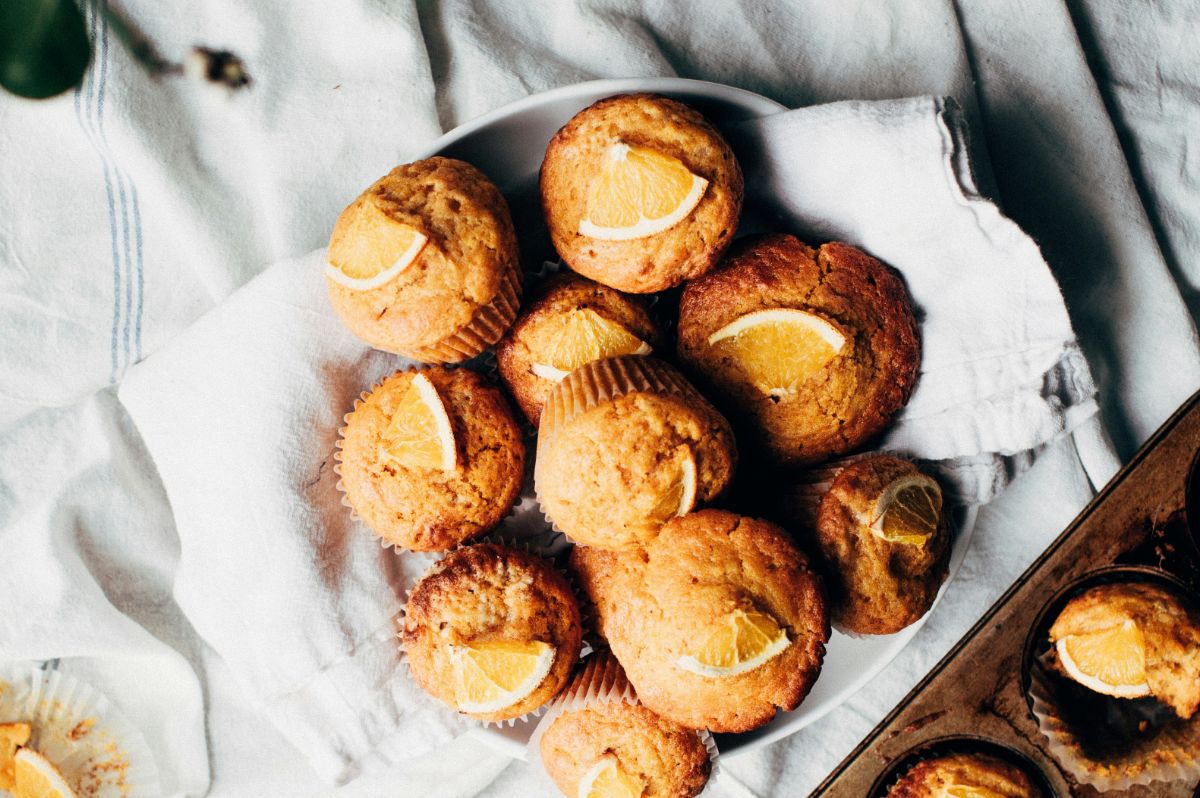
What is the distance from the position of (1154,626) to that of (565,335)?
1.77 m

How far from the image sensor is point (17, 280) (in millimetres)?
2467

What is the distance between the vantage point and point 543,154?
2.21 m

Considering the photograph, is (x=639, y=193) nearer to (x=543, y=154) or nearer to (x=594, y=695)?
(x=543, y=154)

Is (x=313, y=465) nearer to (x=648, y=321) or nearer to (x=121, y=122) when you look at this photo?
(x=648, y=321)

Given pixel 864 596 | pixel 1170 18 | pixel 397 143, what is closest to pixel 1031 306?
pixel 864 596

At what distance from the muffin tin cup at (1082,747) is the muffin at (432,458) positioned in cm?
146

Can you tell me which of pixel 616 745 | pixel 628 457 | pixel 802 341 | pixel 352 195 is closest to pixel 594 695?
pixel 616 745

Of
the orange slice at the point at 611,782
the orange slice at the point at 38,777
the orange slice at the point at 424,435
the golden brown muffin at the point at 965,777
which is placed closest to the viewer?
the orange slice at the point at 424,435

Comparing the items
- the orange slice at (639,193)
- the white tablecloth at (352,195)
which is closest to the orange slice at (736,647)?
the orange slice at (639,193)

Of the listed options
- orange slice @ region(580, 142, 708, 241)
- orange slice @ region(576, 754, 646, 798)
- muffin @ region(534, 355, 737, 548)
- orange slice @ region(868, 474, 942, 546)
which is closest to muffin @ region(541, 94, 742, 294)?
orange slice @ region(580, 142, 708, 241)

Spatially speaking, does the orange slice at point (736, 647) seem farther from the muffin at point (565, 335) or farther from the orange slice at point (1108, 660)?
the orange slice at point (1108, 660)

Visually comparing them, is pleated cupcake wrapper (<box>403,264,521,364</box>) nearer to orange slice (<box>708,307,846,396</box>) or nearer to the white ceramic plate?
the white ceramic plate

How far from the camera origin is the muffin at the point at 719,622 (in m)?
1.82

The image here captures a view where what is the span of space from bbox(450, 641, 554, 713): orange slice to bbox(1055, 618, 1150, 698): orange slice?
1.47 metres
